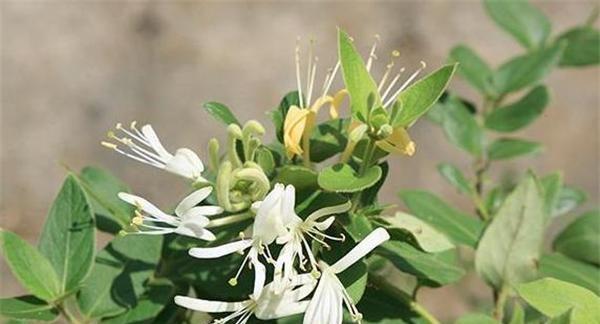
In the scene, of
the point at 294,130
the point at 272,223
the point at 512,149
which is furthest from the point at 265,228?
the point at 512,149

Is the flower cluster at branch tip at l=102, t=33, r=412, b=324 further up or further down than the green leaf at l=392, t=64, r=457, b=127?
further down

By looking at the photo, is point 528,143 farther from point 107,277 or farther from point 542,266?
point 107,277

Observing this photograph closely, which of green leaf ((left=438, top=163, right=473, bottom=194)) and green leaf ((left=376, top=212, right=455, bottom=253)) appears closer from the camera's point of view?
green leaf ((left=376, top=212, right=455, bottom=253))

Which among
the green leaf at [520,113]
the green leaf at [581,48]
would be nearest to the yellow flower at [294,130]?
the green leaf at [520,113]

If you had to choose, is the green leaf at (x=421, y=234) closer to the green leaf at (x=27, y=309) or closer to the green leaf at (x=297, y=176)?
the green leaf at (x=297, y=176)

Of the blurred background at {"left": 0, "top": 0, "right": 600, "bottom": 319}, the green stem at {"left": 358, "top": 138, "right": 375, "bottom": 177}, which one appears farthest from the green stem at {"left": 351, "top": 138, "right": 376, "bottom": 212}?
the blurred background at {"left": 0, "top": 0, "right": 600, "bottom": 319}

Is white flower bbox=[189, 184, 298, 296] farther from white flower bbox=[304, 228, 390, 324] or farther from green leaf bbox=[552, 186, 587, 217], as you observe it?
green leaf bbox=[552, 186, 587, 217]

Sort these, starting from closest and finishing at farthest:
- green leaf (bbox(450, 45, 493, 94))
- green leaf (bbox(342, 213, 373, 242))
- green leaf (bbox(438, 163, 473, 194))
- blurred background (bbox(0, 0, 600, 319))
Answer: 1. green leaf (bbox(342, 213, 373, 242))
2. green leaf (bbox(438, 163, 473, 194))
3. green leaf (bbox(450, 45, 493, 94))
4. blurred background (bbox(0, 0, 600, 319))

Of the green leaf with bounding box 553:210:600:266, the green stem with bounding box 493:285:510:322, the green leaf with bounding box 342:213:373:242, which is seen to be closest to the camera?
the green leaf with bounding box 342:213:373:242
